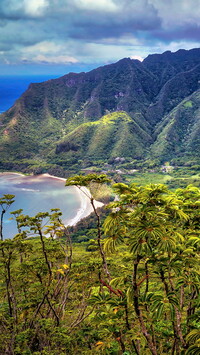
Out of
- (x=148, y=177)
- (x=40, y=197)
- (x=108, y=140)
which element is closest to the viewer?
(x=40, y=197)

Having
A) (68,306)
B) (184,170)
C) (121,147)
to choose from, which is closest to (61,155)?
(121,147)

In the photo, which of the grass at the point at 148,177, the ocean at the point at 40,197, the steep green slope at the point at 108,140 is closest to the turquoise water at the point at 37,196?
the ocean at the point at 40,197

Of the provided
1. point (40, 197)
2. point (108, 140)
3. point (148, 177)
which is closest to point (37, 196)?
point (40, 197)

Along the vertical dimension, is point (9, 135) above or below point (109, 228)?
above

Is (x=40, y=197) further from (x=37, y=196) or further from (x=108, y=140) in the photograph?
(x=108, y=140)

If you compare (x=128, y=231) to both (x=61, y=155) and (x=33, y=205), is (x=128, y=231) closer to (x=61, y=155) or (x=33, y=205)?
(x=33, y=205)

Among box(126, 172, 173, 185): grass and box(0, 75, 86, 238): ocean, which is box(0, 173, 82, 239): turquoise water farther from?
box(126, 172, 173, 185): grass

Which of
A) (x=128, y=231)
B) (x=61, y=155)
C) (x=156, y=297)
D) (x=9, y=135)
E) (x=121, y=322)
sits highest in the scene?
(x=9, y=135)

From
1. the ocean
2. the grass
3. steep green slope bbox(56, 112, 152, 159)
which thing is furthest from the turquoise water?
steep green slope bbox(56, 112, 152, 159)
